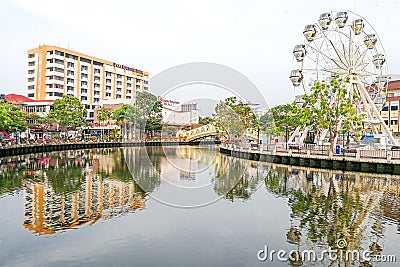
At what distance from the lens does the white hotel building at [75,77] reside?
72.5 m

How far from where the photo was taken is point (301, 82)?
3384 centimetres

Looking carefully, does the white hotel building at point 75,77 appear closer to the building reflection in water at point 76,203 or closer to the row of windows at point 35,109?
the row of windows at point 35,109

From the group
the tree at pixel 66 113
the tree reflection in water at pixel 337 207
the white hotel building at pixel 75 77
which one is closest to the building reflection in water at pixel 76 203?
the tree reflection in water at pixel 337 207

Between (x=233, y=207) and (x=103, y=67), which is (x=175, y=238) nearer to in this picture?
(x=233, y=207)

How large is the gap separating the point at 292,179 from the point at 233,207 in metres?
8.50

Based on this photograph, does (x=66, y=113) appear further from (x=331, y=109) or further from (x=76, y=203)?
(x=76, y=203)

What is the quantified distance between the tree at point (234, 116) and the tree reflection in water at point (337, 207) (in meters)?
23.6

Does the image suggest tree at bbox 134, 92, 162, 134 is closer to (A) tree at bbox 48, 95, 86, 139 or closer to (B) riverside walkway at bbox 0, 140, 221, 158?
(B) riverside walkway at bbox 0, 140, 221, 158

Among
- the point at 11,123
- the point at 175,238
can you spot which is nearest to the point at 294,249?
the point at 175,238

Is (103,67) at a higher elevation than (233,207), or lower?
higher

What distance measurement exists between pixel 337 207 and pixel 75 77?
73105 millimetres
